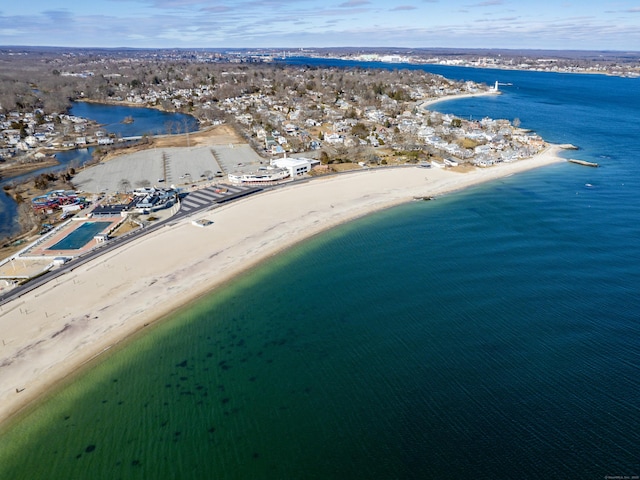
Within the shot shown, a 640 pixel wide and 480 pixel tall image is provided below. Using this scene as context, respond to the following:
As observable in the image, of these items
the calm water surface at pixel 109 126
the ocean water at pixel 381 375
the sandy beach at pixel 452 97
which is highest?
the sandy beach at pixel 452 97

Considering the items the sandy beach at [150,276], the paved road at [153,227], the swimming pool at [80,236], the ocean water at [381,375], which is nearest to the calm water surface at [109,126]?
the swimming pool at [80,236]

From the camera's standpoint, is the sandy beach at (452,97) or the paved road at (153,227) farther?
the sandy beach at (452,97)

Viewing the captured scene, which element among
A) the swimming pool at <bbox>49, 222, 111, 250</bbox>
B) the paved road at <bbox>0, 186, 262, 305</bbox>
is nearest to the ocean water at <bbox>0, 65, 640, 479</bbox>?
the paved road at <bbox>0, 186, 262, 305</bbox>

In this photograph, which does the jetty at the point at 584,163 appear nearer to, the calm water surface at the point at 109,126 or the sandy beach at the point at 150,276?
the sandy beach at the point at 150,276

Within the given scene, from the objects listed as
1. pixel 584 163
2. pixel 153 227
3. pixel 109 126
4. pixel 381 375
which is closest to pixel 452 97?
pixel 584 163

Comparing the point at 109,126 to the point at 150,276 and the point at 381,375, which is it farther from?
the point at 381,375

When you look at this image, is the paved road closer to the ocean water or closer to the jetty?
the ocean water
